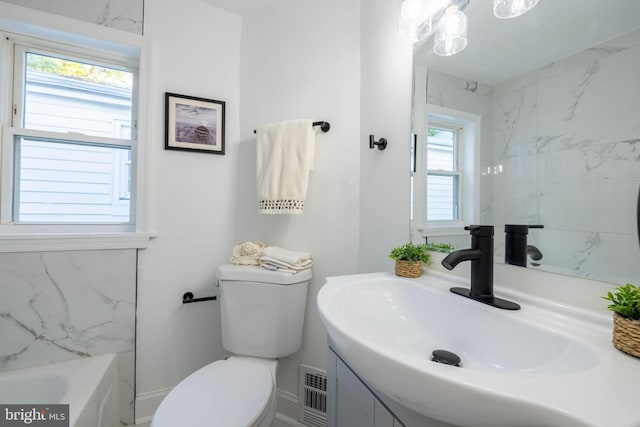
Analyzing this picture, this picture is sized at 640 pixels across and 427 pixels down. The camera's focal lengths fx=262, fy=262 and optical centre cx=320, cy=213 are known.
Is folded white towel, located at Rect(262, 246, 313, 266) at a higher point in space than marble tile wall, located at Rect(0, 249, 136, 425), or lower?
higher

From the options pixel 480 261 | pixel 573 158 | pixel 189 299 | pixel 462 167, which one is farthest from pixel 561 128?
pixel 189 299

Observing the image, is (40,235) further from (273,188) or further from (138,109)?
(273,188)

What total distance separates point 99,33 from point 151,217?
0.94 meters

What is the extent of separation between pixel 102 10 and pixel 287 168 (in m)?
1.22

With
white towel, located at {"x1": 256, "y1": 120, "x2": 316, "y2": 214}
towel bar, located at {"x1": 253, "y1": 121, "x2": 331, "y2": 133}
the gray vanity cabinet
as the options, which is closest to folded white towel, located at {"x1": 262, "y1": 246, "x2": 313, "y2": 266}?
white towel, located at {"x1": 256, "y1": 120, "x2": 316, "y2": 214}

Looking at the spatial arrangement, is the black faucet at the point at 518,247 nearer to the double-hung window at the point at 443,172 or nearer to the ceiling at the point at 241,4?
the double-hung window at the point at 443,172

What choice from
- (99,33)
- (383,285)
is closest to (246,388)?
(383,285)

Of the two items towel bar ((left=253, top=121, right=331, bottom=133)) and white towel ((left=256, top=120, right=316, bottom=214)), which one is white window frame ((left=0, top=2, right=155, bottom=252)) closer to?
white towel ((left=256, top=120, right=316, bottom=214))

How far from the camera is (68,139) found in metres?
1.34

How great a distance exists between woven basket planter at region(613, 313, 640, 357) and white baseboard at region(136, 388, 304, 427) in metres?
1.36

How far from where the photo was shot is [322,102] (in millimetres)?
1349

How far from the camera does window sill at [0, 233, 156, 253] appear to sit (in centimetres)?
115

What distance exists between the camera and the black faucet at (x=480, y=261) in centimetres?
64

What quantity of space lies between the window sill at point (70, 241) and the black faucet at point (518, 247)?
5.03 ft
